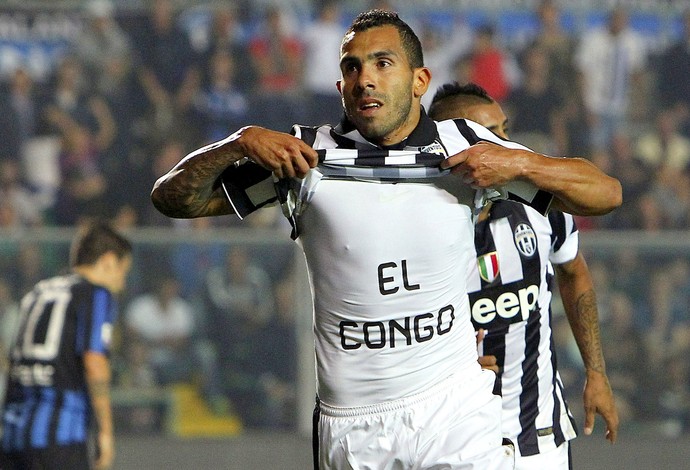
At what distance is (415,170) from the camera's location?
9.84ft

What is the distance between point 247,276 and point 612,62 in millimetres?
4226

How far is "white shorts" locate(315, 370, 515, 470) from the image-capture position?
2.95 meters

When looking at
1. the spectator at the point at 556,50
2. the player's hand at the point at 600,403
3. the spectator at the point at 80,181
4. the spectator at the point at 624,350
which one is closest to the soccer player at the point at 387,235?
the player's hand at the point at 600,403

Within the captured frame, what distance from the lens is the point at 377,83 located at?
9.74 feet

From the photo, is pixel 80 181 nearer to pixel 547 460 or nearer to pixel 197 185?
pixel 547 460

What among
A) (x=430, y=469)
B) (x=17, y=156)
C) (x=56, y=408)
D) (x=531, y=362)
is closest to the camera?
(x=430, y=469)

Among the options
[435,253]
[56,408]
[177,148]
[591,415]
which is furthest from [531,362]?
[177,148]

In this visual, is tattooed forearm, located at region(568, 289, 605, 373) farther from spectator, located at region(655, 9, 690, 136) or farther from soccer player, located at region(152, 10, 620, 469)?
spectator, located at region(655, 9, 690, 136)

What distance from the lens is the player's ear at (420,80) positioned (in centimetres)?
308

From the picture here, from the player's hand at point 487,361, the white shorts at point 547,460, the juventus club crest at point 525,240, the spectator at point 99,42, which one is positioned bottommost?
the white shorts at point 547,460

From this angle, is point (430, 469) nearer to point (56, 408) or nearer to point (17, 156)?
point (56, 408)

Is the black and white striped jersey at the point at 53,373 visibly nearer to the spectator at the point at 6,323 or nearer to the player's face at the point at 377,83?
the spectator at the point at 6,323

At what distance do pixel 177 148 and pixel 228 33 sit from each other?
1270 mm

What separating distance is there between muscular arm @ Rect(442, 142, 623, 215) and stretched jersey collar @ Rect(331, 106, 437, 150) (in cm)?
15
